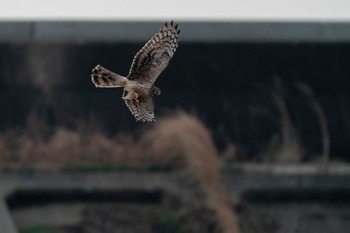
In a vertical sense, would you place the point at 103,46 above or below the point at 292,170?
above

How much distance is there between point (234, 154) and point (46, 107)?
144 cm

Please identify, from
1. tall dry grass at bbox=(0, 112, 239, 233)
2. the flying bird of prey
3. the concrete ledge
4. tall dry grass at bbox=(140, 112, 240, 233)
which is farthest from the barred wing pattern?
the concrete ledge

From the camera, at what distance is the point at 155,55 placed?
295cm

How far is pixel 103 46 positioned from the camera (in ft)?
30.6

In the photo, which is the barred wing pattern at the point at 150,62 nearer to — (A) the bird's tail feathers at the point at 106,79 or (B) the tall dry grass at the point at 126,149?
(A) the bird's tail feathers at the point at 106,79

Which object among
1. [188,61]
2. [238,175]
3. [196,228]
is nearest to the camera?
[196,228]

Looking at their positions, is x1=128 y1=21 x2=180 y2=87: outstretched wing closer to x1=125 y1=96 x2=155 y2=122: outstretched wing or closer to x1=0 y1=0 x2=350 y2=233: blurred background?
x1=125 y1=96 x2=155 y2=122: outstretched wing

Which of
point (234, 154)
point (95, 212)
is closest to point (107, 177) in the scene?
point (95, 212)

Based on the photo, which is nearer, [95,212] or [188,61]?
[95,212]

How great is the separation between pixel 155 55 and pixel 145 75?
91mm

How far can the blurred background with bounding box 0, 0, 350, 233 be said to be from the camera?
28.9ft

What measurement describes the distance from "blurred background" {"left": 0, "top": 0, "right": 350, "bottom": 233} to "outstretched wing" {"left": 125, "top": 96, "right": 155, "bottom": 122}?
225 inches

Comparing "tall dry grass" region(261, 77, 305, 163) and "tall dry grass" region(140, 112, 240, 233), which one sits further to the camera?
"tall dry grass" region(261, 77, 305, 163)

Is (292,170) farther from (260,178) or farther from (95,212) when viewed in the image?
(95,212)
